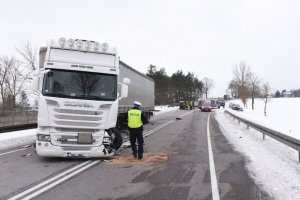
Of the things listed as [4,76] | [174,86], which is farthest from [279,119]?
[174,86]

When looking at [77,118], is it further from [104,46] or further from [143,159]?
[104,46]

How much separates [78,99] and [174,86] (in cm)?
11251

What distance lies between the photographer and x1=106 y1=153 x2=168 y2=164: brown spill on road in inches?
458

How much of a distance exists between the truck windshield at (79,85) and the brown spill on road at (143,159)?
70.9 inches

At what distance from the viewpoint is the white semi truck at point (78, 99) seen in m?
11.3

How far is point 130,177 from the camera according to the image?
914 cm

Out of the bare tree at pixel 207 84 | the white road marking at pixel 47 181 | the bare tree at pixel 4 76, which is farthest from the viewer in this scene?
the bare tree at pixel 207 84

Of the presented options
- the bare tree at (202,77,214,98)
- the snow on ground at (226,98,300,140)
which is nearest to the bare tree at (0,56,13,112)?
the snow on ground at (226,98,300,140)

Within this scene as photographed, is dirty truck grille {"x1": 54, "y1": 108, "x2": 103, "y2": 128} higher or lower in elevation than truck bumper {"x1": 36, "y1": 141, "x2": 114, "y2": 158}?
higher

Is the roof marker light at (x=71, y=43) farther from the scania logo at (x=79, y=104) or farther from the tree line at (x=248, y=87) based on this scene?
the tree line at (x=248, y=87)

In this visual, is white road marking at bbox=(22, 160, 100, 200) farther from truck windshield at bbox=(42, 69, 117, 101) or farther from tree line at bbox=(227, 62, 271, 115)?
tree line at bbox=(227, 62, 271, 115)

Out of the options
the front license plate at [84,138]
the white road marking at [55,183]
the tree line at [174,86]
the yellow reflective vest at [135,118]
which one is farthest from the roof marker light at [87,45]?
the tree line at [174,86]

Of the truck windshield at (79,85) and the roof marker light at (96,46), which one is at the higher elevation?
the roof marker light at (96,46)

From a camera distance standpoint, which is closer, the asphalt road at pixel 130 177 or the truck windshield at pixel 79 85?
the asphalt road at pixel 130 177
